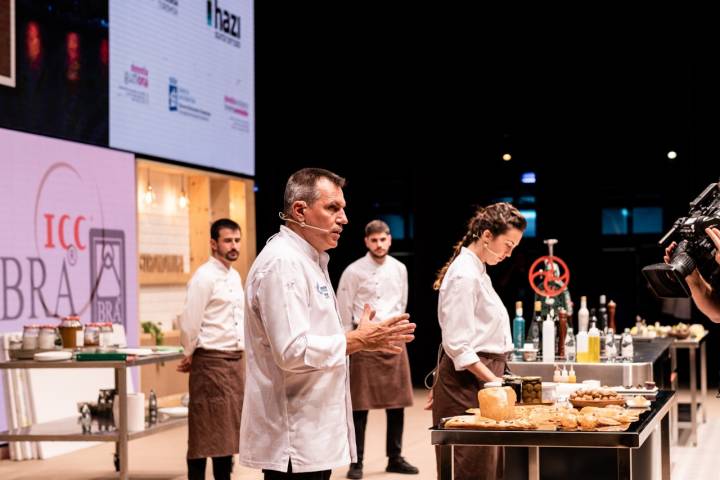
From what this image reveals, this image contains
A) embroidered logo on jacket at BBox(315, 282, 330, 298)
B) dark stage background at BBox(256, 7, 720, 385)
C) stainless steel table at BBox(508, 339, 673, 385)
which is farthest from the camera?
dark stage background at BBox(256, 7, 720, 385)

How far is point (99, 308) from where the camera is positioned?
8.16 metres

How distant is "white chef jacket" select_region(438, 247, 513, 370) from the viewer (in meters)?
4.28

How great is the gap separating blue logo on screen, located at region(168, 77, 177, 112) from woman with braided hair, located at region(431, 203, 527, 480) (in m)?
5.06

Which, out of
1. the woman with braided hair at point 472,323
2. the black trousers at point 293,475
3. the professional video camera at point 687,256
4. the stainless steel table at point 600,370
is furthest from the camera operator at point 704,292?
the stainless steel table at point 600,370

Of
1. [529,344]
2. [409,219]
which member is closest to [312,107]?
[409,219]

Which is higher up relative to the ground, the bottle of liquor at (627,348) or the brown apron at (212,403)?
the bottle of liquor at (627,348)

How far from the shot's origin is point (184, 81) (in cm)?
931

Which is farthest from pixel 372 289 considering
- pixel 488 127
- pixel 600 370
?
pixel 488 127

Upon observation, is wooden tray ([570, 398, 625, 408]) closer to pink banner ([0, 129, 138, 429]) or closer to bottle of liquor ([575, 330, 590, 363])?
bottle of liquor ([575, 330, 590, 363])

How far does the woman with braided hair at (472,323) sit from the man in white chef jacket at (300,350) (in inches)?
52.0

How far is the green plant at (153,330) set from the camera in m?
9.16

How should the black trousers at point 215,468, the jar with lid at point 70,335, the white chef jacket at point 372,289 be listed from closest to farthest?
1. the black trousers at point 215,468
2. the jar with lid at point 70,335
3. the white chef jacket at point 372,289

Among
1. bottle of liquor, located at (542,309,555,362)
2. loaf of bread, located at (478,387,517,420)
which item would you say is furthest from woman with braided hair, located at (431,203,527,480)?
bottle of liquor, located at (542,309,555,362)

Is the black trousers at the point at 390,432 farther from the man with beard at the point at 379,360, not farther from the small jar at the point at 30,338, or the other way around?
the small jar at the point at 30,338
